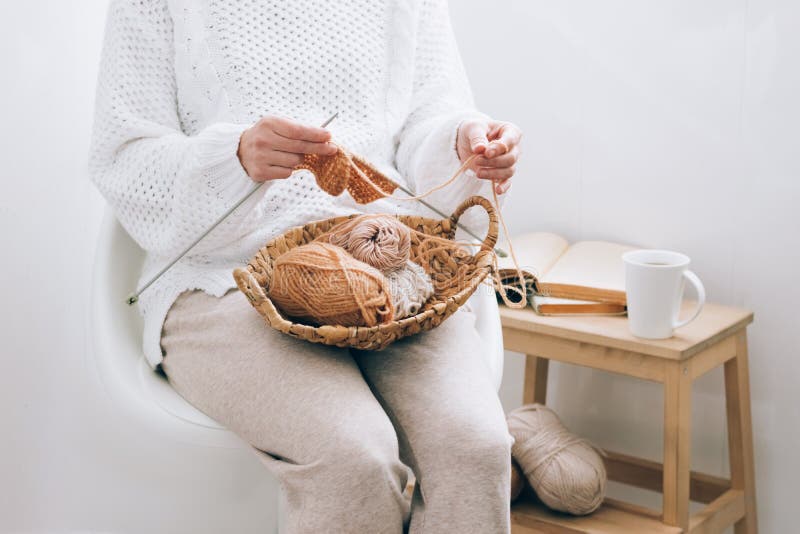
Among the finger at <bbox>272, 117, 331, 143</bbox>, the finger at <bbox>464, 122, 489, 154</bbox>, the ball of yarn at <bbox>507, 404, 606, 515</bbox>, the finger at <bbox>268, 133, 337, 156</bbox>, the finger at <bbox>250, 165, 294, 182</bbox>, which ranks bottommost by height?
the ball of yarn at <bbox>507, 404, 606, 515</bbox>

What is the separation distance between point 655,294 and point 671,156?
0.35m

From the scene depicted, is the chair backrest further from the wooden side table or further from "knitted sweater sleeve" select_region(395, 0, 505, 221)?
the wooden side table

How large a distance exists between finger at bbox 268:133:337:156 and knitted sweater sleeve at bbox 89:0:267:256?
90 millimetres

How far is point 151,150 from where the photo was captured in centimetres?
116

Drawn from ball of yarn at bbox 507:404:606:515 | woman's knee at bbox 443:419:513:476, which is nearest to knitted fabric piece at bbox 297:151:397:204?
woman's knee at bbox 443:419:513:476

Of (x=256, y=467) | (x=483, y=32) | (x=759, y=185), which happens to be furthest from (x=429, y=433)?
(x=483, y=32)

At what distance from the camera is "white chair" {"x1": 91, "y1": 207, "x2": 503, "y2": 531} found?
3.53ft

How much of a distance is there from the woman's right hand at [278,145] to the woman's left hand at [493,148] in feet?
0.62

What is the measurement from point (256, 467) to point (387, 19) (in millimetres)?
625

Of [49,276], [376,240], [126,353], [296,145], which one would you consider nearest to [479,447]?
[376,240]

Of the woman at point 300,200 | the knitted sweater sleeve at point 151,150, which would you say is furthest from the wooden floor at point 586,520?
the knitted sweater sleeve at point 151,150

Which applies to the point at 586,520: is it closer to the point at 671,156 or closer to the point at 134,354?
the point at 671,156

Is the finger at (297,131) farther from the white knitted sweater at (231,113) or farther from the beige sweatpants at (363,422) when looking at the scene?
the beige sweatpants at (363,422)

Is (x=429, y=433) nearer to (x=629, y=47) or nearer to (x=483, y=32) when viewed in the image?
(x=629, y=47)
